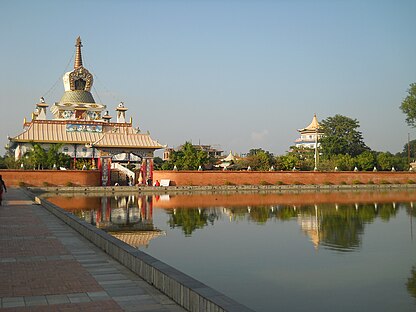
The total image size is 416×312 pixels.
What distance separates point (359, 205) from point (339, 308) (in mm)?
19069

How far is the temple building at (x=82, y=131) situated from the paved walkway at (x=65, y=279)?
95.8 ft

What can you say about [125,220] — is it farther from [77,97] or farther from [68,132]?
[77,97]

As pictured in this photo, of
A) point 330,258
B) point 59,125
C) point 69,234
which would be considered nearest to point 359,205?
point 330,258

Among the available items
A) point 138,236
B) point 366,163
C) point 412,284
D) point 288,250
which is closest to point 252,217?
point 138,236

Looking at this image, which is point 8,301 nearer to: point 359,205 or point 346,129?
point 359,205

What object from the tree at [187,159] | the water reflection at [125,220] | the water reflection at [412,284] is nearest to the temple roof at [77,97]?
the tree at [187,159]

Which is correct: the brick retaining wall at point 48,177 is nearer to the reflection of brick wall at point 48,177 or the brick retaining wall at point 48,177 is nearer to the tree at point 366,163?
the reflection of brick wall at point 48,177

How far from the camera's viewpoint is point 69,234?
1206 centimetres

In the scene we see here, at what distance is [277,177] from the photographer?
42.1 meters

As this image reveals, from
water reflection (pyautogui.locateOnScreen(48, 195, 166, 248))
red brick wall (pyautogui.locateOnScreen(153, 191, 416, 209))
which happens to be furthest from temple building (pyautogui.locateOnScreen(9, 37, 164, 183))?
water reflection (pyautogui.locateOnScreen(48, 195, 166, 248))

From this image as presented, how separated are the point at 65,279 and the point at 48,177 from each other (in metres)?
31.4

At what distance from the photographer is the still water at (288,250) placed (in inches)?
338

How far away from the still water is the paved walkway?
6.33 ft

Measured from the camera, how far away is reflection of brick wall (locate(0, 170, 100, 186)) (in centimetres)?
3659
